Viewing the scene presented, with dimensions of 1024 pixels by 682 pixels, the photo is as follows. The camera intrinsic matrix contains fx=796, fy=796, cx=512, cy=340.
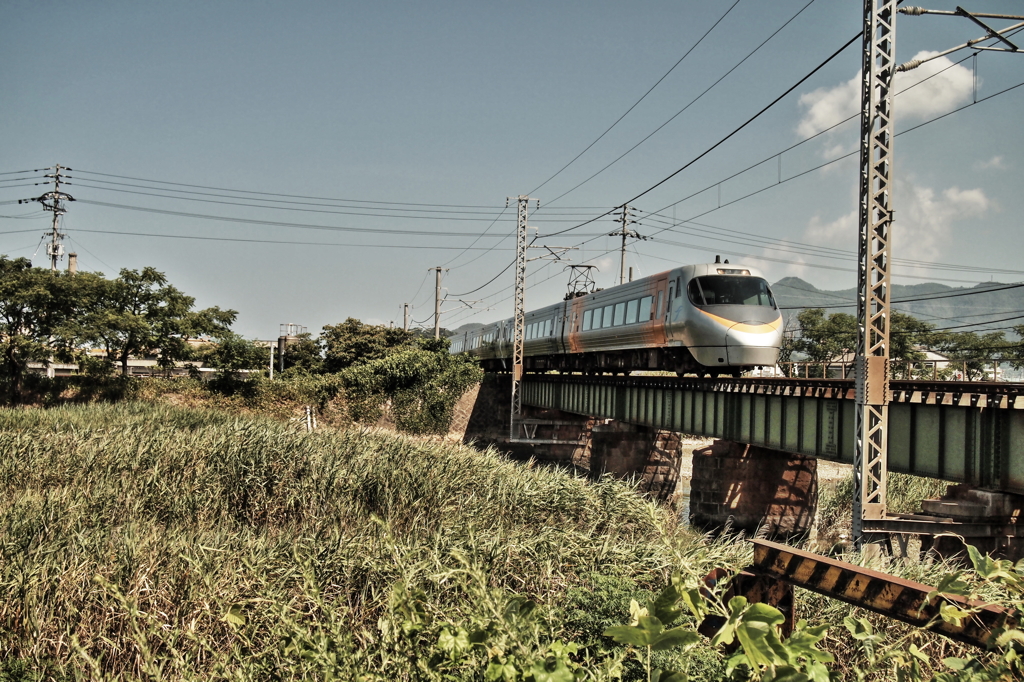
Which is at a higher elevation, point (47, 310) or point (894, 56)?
point (894, 56)

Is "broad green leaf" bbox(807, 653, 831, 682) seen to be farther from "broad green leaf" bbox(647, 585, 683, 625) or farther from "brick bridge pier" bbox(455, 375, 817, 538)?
"brick bridge pier" bbox(455, 375, 817, 538)

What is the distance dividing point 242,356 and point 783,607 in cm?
4038

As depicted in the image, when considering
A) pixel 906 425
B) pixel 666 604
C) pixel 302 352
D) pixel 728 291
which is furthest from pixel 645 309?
pixel 302 352

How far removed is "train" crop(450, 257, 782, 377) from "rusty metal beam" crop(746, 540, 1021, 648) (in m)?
17.2

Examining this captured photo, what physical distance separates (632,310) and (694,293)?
4210mm

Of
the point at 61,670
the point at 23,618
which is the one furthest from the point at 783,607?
the point at 23,618

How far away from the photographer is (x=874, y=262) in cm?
1224

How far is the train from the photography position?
2042cm

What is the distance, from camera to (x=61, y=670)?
7.90 metres

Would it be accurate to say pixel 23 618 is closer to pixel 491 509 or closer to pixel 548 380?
pixel 491 509

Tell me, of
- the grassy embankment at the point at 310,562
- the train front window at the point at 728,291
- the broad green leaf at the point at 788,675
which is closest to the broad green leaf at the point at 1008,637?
the broad green leaf at the point at 788,675

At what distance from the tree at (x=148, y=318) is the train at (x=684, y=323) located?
19632 millimetres

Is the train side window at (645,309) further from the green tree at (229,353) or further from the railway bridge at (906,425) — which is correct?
the green tree at (229,353)

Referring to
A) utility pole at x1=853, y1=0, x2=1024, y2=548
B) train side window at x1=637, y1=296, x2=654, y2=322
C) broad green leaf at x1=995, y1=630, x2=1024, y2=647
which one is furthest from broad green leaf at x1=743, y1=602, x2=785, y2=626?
train side window at x1=637, y1=296, x2=654, y2=322
